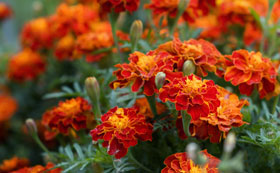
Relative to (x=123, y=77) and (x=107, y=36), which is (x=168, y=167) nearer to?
(x=123, y=77)

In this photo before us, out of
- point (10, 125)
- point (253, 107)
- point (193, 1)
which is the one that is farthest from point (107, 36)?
point (10, 125)

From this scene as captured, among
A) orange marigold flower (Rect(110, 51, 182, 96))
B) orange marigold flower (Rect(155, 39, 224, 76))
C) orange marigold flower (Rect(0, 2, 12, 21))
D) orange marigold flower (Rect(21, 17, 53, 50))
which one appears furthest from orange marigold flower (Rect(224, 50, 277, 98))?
orange marigold flower (Rect(0, 2, 12, 21))

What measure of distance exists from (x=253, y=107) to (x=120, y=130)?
1.14ft

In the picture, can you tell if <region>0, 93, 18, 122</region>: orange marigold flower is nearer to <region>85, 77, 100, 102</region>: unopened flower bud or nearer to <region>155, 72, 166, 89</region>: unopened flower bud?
<region>85, 77, 100, 102</region>: unopened flower bud

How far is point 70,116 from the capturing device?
2.81 feet

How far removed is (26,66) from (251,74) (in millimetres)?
998

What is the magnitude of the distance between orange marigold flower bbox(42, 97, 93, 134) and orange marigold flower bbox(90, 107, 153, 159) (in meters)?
0.15

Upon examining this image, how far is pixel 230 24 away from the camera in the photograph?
1.23 meters

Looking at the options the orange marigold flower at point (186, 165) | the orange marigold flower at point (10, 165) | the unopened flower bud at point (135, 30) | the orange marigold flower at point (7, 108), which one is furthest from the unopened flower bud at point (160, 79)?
the orange marigold flower at point (7, 108)

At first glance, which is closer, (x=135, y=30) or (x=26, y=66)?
(x=135, y=30)

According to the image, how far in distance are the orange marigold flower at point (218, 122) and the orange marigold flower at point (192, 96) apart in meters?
0.03

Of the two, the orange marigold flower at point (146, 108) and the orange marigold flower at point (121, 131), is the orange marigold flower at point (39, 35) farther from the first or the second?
the orange marigold flower at point (121, 131)

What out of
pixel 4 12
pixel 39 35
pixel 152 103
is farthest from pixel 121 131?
pixel 4 12

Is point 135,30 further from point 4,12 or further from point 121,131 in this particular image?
point 4,12
